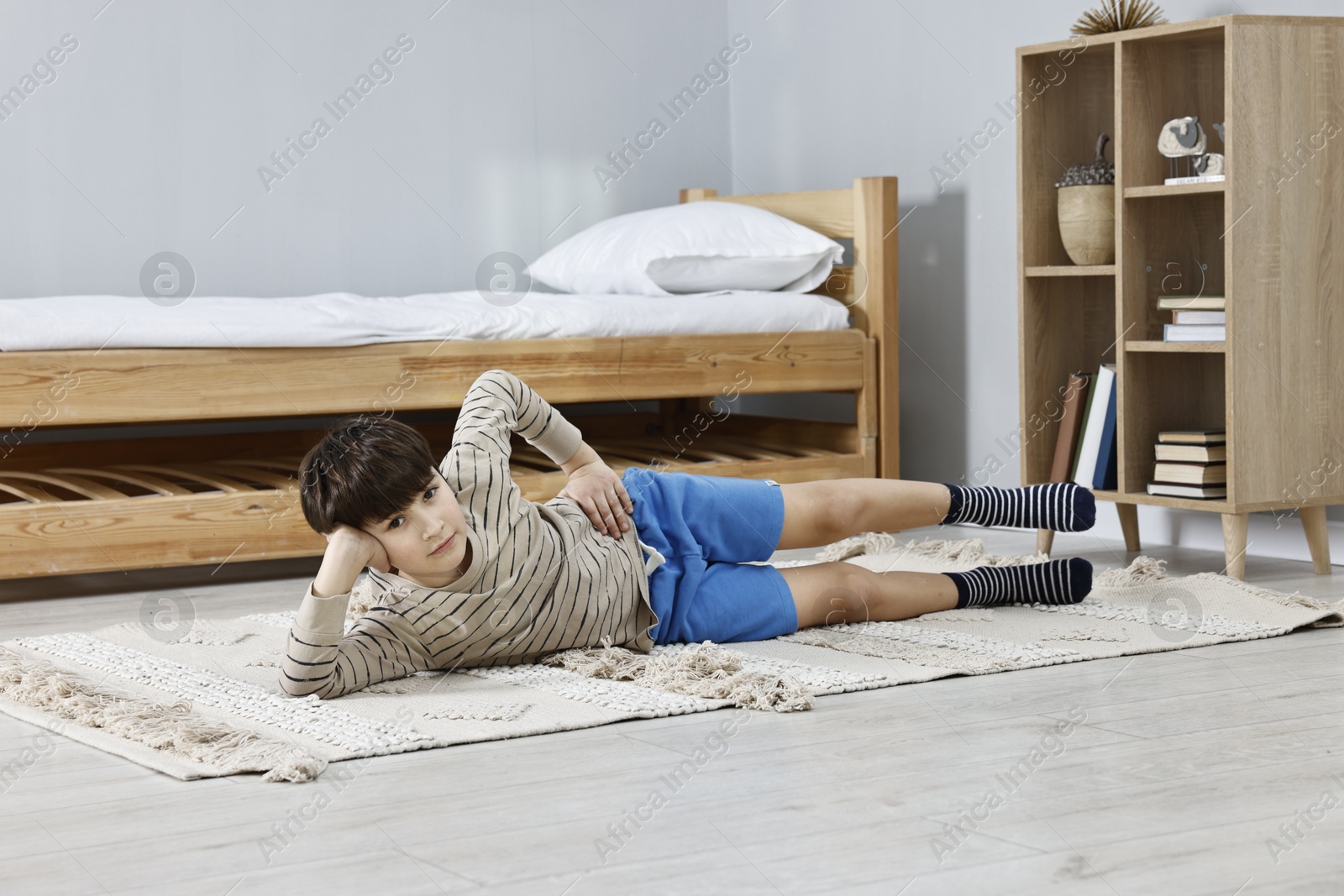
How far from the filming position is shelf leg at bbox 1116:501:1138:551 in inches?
105

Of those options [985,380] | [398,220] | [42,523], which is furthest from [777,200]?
[42,523]

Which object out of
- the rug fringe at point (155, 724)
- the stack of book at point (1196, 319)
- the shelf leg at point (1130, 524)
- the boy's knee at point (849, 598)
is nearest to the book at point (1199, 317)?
the stack of book at point (1196, 319)

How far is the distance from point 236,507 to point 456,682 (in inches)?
35.9

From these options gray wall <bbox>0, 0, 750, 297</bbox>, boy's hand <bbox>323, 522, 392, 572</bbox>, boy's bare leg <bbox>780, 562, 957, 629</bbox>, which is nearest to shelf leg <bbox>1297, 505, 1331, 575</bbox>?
boy's bare leg <bbox>780, 562, 957, 629</bbox>

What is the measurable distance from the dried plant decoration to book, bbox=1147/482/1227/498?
2.53 feet

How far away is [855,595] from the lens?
1906 millimetres

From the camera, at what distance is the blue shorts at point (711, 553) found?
1.81 meters

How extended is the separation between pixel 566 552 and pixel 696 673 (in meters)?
0.22

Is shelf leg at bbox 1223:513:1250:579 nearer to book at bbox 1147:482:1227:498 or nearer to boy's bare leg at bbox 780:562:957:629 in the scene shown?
book at bbox 1147:482:1227:498

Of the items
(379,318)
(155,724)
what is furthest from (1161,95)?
(155,724)

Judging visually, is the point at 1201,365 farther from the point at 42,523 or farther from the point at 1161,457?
the point at 42,523

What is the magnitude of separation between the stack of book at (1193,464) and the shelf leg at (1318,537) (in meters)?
0.14

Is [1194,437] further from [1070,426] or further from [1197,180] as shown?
[1197,180]

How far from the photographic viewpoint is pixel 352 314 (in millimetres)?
2506
